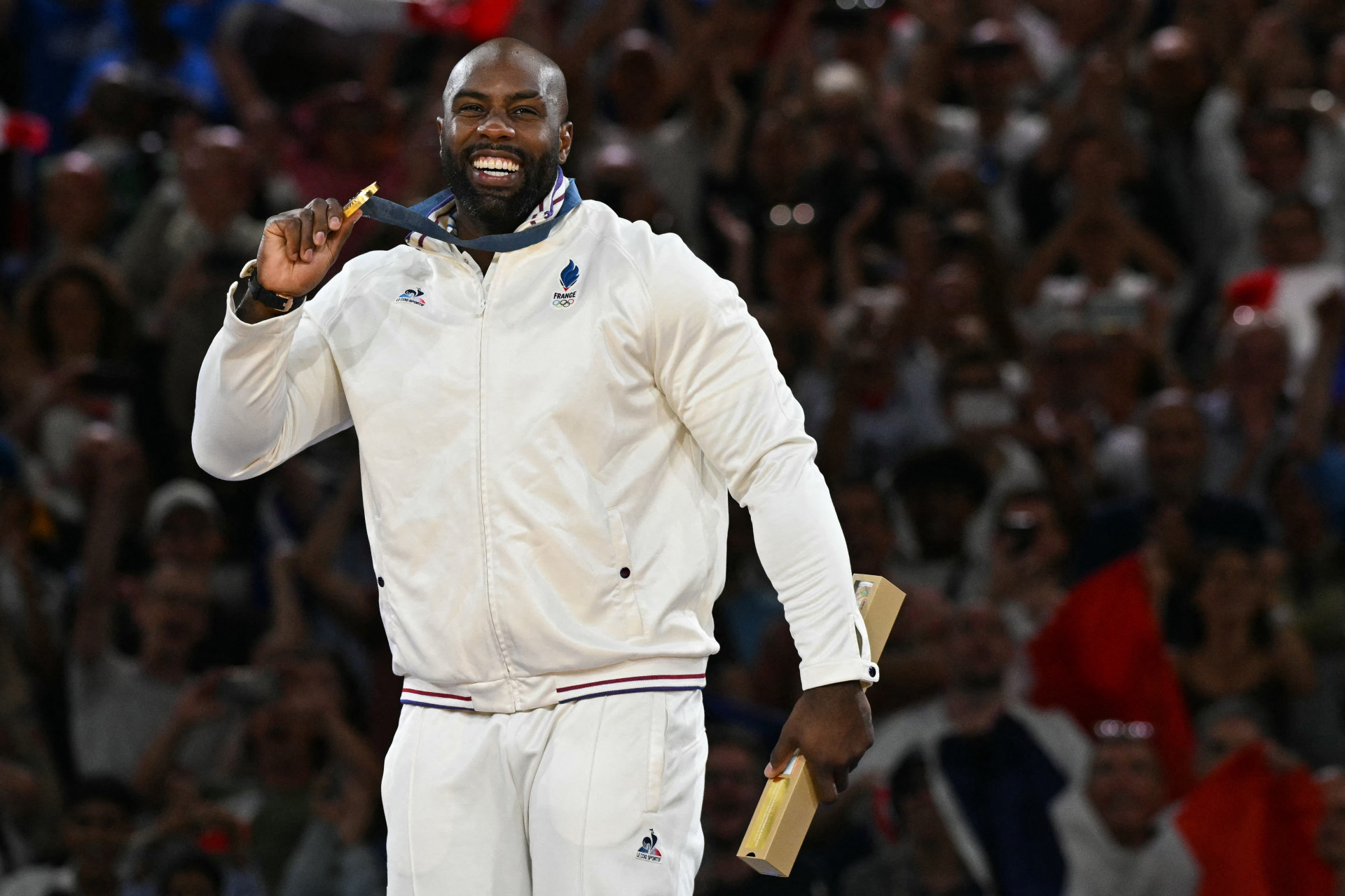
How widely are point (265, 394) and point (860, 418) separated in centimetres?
467

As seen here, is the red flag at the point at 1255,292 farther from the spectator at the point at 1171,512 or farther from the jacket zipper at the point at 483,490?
the jacket zipper at the point at 483,490

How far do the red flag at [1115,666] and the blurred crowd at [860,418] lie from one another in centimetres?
2

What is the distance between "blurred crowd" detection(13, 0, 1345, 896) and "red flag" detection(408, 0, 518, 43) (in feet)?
0.10

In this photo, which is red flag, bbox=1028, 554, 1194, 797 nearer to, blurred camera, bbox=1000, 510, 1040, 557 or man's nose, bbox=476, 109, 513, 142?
blurred camera, bbox=1000, 510, 1040, 557

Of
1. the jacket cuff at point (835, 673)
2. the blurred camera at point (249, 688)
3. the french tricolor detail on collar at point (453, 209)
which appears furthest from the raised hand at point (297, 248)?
the blurred camera at point (249, 688)

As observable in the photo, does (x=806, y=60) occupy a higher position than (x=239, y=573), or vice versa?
(x=806, y=60)

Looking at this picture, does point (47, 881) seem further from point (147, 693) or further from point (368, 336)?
point (368, 336)

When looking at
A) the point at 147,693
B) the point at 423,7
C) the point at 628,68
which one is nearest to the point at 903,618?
the point at 147,693

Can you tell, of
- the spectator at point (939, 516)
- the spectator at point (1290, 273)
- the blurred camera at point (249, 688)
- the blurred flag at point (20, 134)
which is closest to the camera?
the blurred camera at point (249, 688)

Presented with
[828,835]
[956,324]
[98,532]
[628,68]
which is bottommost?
[828,835]

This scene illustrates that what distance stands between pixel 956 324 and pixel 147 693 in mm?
3542

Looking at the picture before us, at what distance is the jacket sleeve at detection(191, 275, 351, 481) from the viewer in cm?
330

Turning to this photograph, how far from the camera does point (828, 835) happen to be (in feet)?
20.3

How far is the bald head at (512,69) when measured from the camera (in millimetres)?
3377
